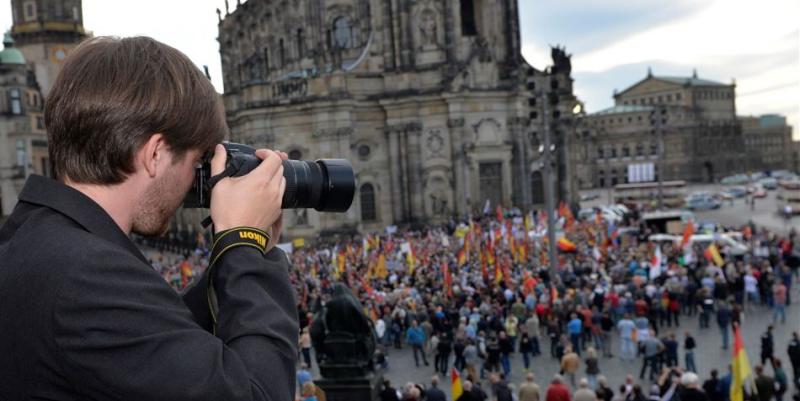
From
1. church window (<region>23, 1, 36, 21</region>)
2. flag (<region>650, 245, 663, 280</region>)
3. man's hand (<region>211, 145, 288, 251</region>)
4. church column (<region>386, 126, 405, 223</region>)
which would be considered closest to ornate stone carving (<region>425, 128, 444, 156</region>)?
church column (<region>386, 126, 405, 223</region>)

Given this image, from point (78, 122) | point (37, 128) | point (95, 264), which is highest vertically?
point (37, 128)

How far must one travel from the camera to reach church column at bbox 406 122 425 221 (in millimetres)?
44812

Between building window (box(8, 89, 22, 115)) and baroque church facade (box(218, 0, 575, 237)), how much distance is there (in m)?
17.3

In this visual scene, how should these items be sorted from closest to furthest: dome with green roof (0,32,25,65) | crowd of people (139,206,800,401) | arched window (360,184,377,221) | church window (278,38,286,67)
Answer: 1. crowd of people (139,206,800,401)
2. arched window (360,184,377,221)
3. dome with green roof (0,32,25,65)
4. church window (278,38,286,67)

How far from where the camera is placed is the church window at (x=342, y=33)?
50125 millimetres

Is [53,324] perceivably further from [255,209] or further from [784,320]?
[784,320]

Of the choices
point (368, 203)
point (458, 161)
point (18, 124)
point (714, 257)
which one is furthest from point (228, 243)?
point (18, 124)

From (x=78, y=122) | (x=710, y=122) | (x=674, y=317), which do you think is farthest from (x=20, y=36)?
(x=710, y=122)

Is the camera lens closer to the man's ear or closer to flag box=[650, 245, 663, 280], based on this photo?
the man's ear

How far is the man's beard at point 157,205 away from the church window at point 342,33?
49106mm

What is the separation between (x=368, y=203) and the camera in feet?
151

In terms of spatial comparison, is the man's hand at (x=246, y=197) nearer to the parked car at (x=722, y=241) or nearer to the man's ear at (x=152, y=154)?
the man's ear at (x=152, y=154)

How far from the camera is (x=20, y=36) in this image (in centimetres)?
6700

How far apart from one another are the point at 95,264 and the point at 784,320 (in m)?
22.6
